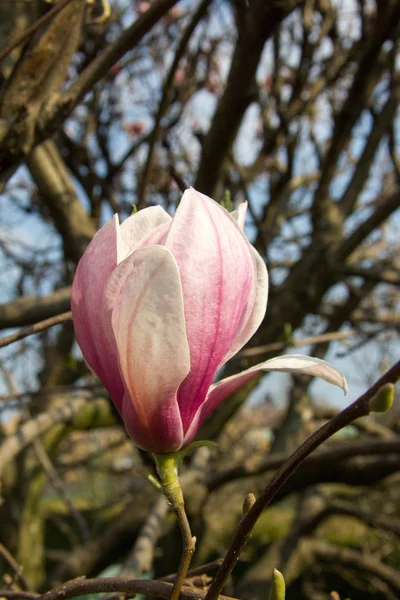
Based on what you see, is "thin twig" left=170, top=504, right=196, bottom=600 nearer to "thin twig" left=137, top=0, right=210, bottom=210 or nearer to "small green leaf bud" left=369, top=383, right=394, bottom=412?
"small green leaf bud" left=369, top=383, right=394, bottom=412

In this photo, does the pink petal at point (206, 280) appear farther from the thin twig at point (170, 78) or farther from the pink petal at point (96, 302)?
the thin twig at point (170, 78)

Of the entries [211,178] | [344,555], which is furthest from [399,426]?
[211,178]

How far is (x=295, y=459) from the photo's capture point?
315mm

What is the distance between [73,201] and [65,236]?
0.29 ft

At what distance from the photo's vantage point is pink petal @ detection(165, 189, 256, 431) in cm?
37

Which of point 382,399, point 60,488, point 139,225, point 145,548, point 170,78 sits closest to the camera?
point 382,399

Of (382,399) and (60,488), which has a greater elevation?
(382,399)

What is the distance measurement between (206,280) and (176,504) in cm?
15

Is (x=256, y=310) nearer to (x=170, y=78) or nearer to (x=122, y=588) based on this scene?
(x=122, y=588)

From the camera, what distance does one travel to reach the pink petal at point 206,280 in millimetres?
373

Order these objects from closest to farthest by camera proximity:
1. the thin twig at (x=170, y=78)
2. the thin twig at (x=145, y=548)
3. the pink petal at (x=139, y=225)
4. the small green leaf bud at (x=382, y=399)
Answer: the small green leaf bud at (x=382, y=399)
the pink petal at (x=139, y=225)
the thin twig at (x=170, y=78)
the thin twig at (x=145, y=548)

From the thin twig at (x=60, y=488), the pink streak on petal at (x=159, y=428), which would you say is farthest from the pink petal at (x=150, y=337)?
the thin twig at (x=60, y=488)

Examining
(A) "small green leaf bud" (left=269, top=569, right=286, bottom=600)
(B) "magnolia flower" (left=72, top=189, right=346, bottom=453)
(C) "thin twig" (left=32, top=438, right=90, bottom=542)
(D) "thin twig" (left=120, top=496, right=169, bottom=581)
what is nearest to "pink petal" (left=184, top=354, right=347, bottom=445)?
(B) "magnolia flower" (left=72, top=189, right=346, bottom=453)

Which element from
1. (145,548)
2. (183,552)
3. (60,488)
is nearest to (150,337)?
(183,552)
